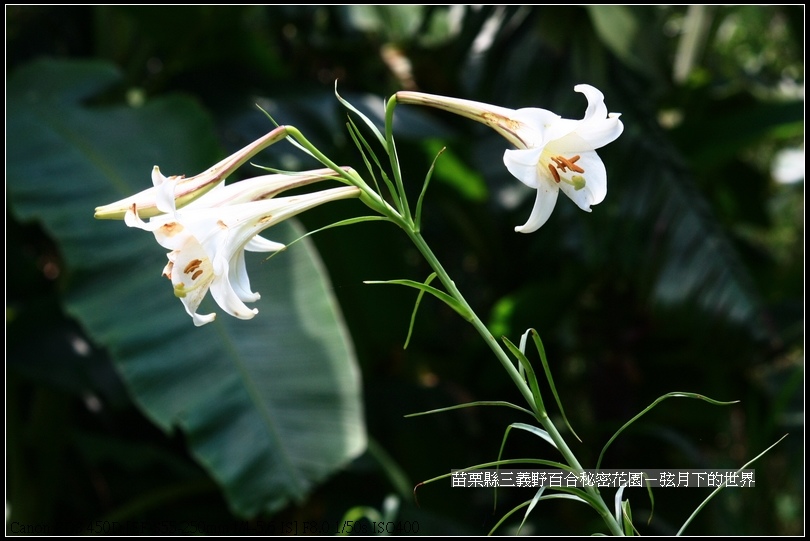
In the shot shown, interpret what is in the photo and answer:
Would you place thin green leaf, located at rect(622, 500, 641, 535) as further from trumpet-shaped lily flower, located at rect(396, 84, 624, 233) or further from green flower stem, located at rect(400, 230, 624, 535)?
trumpet-shaped lily flower, located at rect(396, 84, 624, 233)

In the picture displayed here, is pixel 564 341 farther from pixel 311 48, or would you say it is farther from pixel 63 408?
pixel 63 408

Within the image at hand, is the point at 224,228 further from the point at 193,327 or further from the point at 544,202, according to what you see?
the point at 193,327

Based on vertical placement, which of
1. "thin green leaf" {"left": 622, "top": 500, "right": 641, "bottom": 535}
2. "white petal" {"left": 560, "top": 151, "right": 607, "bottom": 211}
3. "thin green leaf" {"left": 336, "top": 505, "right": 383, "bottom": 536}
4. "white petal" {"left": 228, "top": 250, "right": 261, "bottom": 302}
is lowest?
"thin green leaf" {"left": 336, "top": 505, "right": 383, "bottom": 536}

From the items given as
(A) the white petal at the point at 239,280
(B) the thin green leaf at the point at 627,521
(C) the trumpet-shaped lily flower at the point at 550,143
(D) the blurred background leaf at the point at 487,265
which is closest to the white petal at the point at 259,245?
(A) the white petal at the point at 239,280

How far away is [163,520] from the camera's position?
224 centimetres

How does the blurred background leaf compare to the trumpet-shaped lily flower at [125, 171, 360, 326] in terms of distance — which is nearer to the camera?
the trumpet-shaped lily flower at [125, 171, 360, 326]

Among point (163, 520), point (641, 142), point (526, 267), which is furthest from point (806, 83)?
point (163, 520)

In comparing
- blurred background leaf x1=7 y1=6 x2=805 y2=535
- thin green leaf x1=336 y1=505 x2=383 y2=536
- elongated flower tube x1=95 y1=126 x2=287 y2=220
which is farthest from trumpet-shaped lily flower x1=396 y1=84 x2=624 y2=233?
blurred background leaf x1=7 y1=6 x2=805 y2=535

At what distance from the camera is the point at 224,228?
20.5 inches

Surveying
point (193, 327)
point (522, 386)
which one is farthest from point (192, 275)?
point (193, 327)

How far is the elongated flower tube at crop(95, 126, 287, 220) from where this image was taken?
49cm

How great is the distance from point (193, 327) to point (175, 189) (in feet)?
3.38

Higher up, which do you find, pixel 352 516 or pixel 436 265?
pixel 436 265

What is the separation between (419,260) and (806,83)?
149 centimetres
